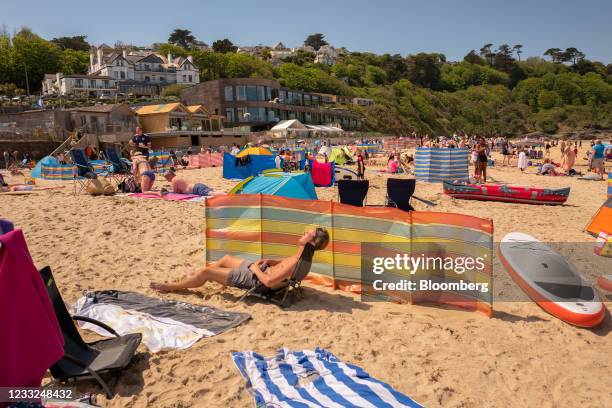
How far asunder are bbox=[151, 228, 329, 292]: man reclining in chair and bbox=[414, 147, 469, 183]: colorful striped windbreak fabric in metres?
11.3

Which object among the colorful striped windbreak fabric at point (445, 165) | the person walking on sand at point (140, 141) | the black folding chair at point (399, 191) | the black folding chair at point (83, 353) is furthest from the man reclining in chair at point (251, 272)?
the colorful striped windbreak fabric at point (445, 165)

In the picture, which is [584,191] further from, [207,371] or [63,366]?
[63,366]

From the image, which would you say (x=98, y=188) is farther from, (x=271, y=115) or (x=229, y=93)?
(x=271, y=115)

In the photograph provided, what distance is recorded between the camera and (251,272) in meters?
4.47

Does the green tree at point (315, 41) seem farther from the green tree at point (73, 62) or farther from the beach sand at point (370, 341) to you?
the beach sand at point (370, 341)

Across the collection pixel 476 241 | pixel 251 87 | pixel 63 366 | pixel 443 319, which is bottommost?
pixel 443 319

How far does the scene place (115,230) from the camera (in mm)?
7238

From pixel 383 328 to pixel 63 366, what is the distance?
2632 millimetres

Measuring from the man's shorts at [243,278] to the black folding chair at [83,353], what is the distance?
130 centimetres

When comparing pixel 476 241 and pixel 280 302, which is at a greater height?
pixel 476 241

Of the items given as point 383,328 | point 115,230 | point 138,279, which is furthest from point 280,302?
point 115,230

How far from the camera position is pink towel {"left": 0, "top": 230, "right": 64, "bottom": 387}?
2133mm

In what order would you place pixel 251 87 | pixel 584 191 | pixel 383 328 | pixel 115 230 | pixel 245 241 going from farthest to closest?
pixel 251 87 → pixel 584 191 → pixel 115 230 → pixel 245 241 → pixel 383 328

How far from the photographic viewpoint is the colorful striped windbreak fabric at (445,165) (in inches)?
572
